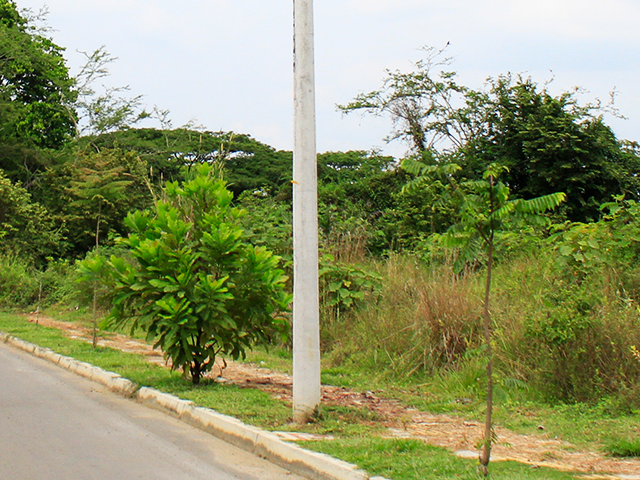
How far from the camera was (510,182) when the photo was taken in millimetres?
20078

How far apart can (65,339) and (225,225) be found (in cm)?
795

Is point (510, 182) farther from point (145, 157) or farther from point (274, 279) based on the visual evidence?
point (145, 157)

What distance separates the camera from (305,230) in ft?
23.0

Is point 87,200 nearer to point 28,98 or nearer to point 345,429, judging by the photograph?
point 28,98

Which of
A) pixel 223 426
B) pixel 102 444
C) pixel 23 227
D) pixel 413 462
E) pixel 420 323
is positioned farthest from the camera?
pixel 23 227

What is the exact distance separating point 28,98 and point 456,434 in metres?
35.5

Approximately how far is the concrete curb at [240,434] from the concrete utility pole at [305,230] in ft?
2.20

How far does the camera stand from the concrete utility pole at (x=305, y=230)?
22.7 feet

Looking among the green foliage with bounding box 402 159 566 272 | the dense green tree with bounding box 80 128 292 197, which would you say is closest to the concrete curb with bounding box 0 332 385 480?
the green foliage with bounding box 402 159 566 272

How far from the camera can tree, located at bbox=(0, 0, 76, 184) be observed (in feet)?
101

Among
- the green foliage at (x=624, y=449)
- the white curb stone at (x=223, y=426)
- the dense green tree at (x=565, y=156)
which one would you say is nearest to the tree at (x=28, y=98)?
the dense green tree at (x=565, y=156)

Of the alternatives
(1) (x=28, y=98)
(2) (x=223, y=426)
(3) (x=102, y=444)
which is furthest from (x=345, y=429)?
(1) (x=28, y=98)

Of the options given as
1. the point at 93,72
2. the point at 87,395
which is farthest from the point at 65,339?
the point at 93,72

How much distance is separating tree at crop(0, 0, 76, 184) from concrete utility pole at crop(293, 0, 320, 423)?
26609 millimetres
